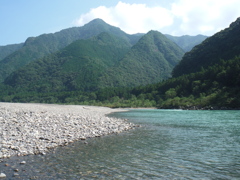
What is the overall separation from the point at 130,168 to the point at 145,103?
12691 centimetres

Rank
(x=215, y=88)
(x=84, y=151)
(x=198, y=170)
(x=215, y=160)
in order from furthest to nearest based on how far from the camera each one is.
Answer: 1. (x=215, y=88)
2. (x=84, y=151)
3. (x=215, y=160)
4. (x=198, y=170)

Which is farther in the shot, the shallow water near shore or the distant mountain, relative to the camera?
the distant mountain

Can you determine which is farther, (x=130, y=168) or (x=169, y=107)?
(x=169, y=107)

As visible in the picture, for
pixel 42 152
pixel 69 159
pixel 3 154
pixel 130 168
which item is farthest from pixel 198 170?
pixel 3 154

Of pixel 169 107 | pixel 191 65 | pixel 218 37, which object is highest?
pixel 218 37

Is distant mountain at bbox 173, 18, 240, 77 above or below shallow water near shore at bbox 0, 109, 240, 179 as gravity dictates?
above

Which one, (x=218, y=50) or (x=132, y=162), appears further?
(x=218, y=50)

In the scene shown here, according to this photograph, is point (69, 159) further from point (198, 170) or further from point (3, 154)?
point (198, 170)

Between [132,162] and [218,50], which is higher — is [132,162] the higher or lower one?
the lower one

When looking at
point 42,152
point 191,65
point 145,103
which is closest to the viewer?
point 42,152

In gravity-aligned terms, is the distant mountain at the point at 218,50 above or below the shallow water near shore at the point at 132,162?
above

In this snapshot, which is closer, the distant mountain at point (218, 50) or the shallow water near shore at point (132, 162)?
the shallow water near shore at point (132, 162)

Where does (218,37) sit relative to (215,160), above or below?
above

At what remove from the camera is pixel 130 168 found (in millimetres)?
13047
